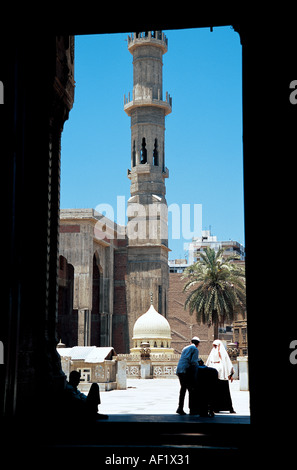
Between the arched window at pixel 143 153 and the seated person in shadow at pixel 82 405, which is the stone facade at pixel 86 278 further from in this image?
the seated person in shadow at pixel 82 405

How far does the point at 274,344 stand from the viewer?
6.25 metres

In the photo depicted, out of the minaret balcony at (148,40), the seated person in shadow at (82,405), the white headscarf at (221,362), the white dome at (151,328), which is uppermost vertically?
the minaret balcony at (148,40)

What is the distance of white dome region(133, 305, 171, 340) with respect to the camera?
37.8 m

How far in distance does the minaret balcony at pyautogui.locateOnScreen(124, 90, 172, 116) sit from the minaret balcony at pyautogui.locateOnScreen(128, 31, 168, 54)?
3.32m

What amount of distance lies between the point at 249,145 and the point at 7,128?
8.90ft

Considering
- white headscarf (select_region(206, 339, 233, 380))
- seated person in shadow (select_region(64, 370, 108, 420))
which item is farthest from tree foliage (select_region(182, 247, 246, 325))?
seated person in shadow (select_region(64, 370, 108, 420))

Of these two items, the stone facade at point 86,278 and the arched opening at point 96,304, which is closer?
the stone facade at point 86,278

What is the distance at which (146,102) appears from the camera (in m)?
43.4

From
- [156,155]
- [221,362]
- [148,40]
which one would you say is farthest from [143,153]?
[221,362]

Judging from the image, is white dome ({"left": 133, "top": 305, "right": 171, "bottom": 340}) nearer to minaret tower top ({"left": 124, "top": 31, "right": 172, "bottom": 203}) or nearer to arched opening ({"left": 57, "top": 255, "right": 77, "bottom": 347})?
arched opening ({"left": 57, "top": 255, "right": 77, "bottom": 347})

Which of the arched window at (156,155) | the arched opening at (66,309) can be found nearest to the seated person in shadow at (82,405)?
the arched opening at (66,309)

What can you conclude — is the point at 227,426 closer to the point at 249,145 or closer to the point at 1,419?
the point at 1,419

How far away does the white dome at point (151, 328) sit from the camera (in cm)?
3778
